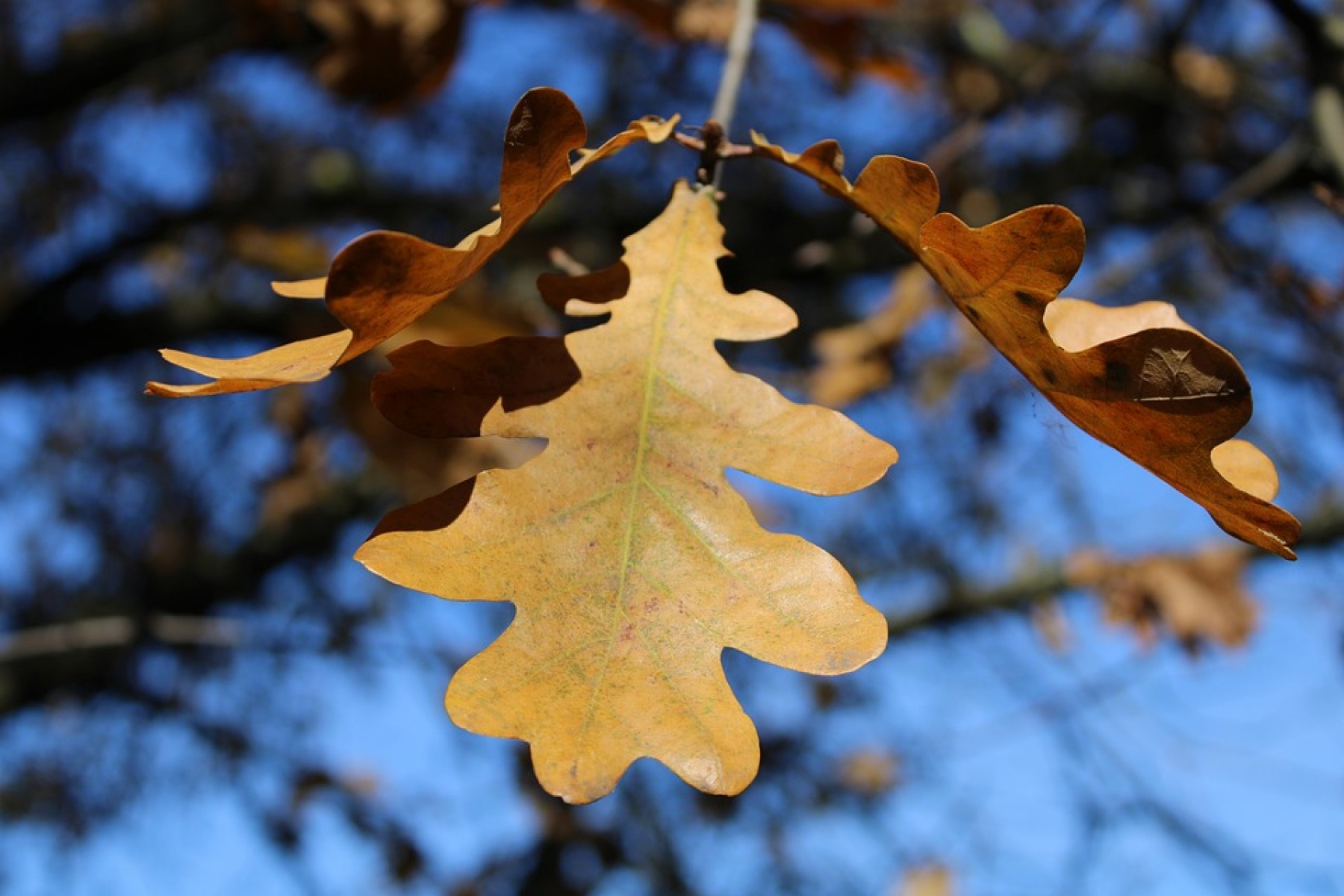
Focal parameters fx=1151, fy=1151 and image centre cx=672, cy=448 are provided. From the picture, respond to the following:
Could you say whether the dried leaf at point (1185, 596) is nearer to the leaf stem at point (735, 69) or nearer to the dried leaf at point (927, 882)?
the dried leaf at point (927, 882)

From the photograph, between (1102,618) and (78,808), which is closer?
(1102,618)

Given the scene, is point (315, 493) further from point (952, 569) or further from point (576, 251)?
point (952, 569)

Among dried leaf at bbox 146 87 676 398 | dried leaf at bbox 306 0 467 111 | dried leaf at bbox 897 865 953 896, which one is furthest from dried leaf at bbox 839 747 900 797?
A: dried leaf at bbox 146 87 676 398

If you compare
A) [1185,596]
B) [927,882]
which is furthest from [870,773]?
[1185,596]

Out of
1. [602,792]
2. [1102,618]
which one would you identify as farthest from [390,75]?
[1102,618]

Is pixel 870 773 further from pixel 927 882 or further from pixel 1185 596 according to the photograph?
pixel 1185 596

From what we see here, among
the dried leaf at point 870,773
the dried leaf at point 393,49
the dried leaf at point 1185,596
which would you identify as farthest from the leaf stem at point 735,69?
the dried leaf at point 870,773
